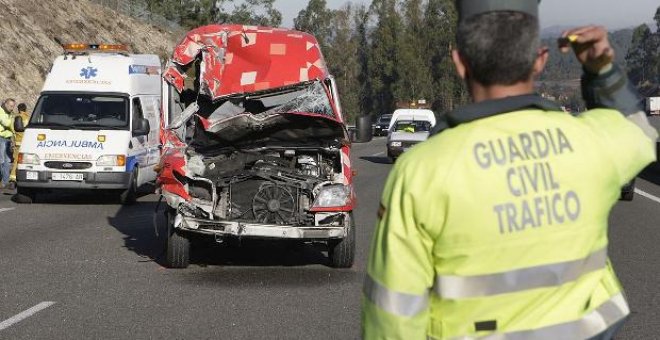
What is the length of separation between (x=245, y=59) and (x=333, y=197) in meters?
2.93

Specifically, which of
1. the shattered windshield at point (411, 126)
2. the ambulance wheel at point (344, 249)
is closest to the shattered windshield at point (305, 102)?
the ambulance wheel at point (344, 249)

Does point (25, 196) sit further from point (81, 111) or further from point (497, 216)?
point (497, 216)

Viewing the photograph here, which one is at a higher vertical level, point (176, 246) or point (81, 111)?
point (81, 111)

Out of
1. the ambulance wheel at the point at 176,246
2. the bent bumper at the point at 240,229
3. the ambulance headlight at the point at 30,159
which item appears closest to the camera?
the bent bumper at the point at 240,229

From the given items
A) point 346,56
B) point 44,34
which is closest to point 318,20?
point 346,56

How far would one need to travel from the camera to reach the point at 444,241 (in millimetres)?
2713

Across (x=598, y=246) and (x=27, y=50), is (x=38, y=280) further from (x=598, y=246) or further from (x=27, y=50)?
(x=27, y=50)

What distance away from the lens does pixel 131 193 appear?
19.0 m

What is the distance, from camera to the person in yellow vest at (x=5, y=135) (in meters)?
22.7

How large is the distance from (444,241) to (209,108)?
10.4 meters

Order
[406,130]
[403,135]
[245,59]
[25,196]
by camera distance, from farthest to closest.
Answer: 1. [406,130]
2. [403,135]
3. [25,196]
4. [245,59]

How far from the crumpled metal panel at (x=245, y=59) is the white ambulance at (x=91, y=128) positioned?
19.2 ft

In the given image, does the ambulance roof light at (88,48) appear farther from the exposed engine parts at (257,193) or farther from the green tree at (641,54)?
the green tree at (641,54)

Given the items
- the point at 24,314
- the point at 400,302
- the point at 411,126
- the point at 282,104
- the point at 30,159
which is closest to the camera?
the point at 400,302
